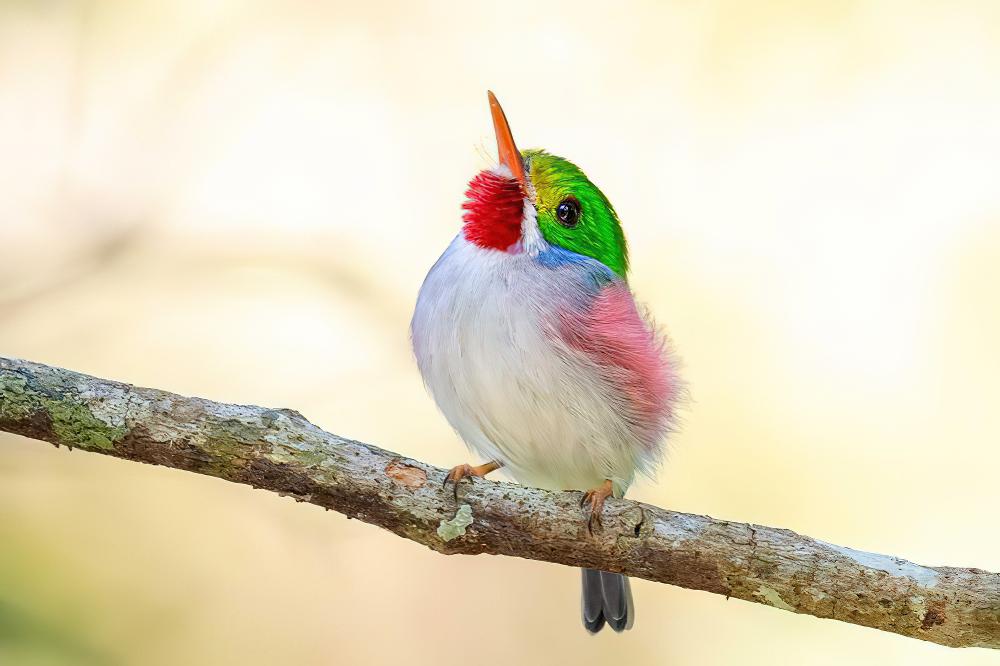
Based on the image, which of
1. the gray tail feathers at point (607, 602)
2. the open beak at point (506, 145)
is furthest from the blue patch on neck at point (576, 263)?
the gray tail feathers at point (607, 602)

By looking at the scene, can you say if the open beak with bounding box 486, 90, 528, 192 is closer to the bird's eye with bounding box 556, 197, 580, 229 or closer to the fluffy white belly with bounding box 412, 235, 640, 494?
the bird's eye with bounding box 556, 197, 580, 229

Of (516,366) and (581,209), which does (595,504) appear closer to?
(516,366)

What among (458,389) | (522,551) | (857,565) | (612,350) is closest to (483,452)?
(458,389)

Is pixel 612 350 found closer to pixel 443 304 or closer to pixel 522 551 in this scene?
pixel 443 304

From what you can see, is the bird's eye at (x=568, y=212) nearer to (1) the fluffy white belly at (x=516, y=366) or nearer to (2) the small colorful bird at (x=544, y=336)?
(2) the small colorful bird at (x=544, y=336)

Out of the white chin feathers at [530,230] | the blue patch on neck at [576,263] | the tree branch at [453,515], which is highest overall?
the white chin feathers at [530,230]

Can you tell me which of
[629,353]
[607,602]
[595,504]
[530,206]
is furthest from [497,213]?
[607,602]

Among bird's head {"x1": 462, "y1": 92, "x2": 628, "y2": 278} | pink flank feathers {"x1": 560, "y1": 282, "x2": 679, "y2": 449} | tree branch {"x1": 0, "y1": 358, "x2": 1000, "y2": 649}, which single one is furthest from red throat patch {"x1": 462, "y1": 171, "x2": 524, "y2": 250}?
tree branch {"x1": 0, "y1": 358, "x2": 1000, "y2": 649}
